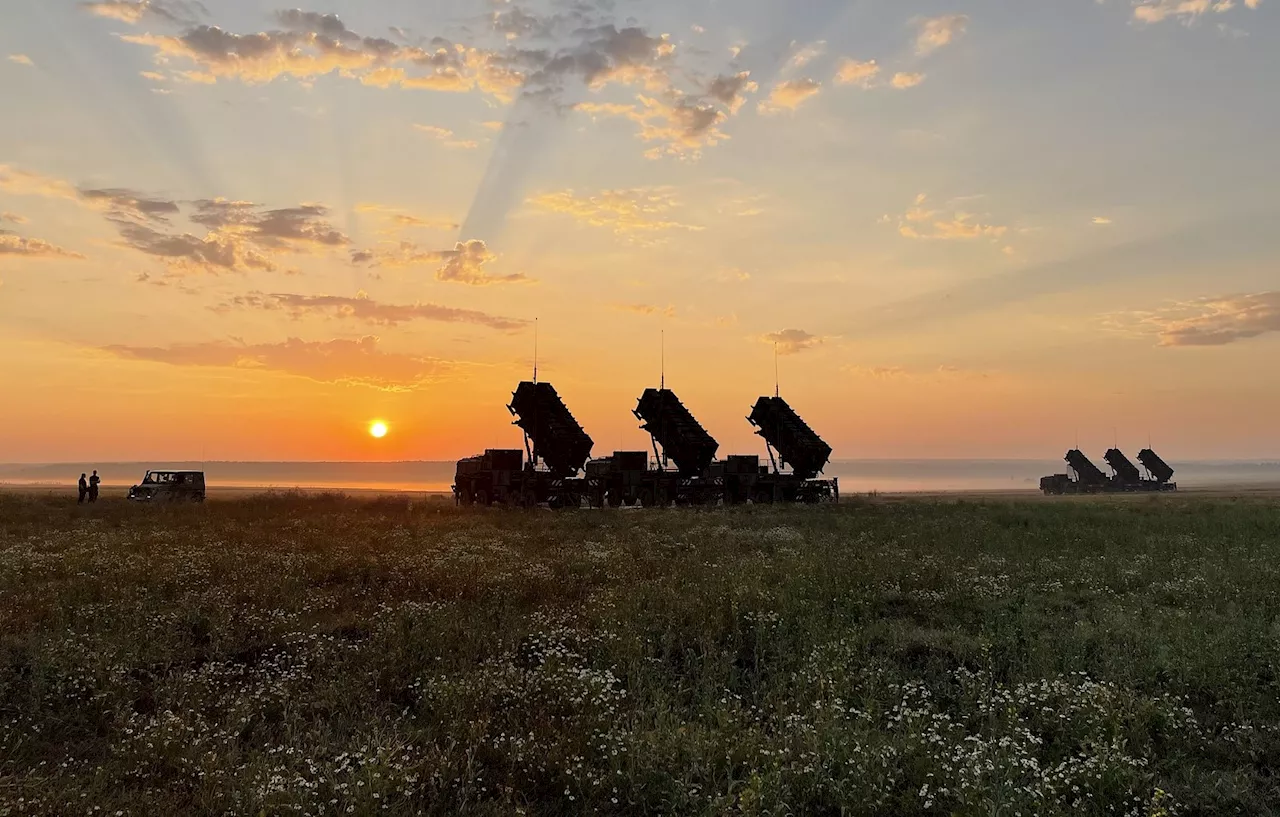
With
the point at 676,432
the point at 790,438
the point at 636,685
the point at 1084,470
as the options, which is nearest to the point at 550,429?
the point at 676,432

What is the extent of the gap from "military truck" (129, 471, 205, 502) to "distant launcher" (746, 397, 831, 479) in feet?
99.5

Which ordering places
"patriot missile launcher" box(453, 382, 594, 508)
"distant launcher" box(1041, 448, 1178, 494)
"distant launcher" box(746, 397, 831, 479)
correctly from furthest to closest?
"distant launcher" box(1041, 448, 1178, 494) < "distant launcher" box(746, 397, 831, 479) < "patriot missile launcher" box(453, 382, 594, 508)

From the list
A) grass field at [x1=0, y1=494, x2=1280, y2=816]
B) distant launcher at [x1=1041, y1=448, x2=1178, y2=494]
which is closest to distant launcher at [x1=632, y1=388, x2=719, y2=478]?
grass field at [x1=0, y1=494, x2=1280, y2=816]

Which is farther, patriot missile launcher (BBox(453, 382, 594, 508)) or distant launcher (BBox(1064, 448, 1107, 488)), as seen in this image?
distant launcher (BBox(1064, 448, 1107, 488))

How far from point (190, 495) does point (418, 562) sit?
1137 inches

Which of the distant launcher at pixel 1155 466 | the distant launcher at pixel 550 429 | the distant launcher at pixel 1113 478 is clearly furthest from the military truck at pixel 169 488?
the distant launcher at pixel 1155 466

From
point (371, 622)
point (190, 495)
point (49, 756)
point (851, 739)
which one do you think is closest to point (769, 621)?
point (851, 739)

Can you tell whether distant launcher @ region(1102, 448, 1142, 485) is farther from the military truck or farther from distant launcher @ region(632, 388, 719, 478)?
the military truck

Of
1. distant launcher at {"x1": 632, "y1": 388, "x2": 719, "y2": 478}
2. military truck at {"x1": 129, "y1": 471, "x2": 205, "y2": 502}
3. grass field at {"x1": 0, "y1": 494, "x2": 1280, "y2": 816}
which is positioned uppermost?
distant launcher at {"x1": 632, "y1": 388, "x2": 719, "y2": 478}

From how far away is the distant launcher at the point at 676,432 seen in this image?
126 ft

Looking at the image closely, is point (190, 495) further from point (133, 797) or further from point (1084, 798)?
point (1084, 798)

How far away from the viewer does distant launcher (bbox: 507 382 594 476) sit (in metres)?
36.3

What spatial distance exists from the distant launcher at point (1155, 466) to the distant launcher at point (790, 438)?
5118 centimetres

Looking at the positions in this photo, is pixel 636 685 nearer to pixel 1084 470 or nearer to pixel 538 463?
pixel 538 463
